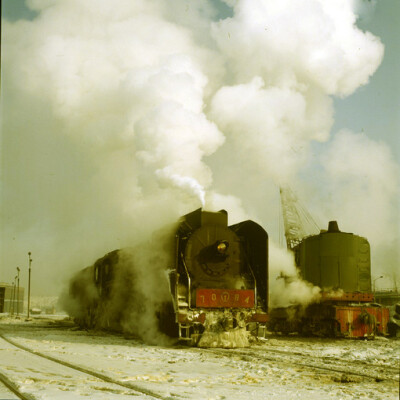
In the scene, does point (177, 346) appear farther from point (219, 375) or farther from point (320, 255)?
point (320, 255)

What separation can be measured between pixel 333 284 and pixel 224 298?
25.4 ft

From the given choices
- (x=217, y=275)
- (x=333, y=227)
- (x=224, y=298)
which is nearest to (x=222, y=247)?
(x=217, y=275)

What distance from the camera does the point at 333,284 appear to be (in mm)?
20438

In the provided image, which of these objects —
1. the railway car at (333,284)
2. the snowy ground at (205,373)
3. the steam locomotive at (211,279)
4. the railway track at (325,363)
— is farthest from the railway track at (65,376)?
the railway car at (333,284)

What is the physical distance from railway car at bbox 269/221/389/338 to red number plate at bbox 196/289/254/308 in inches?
194

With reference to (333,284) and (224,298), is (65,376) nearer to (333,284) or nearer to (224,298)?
(224,298)

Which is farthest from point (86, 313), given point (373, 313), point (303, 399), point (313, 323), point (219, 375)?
point (303, 399)

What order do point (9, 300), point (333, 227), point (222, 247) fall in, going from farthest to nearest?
point (9, 300) → point (333, 227) → point (222, 247)

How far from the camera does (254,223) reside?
15984 mm

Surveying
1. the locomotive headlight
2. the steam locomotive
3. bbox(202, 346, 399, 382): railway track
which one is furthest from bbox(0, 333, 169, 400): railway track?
the locomotive headlight

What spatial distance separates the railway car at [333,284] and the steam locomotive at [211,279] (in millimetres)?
4370

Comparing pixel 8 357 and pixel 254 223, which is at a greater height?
pixel 254 223

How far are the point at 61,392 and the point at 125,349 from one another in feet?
22.0

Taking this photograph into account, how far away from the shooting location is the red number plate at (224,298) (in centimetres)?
1392
